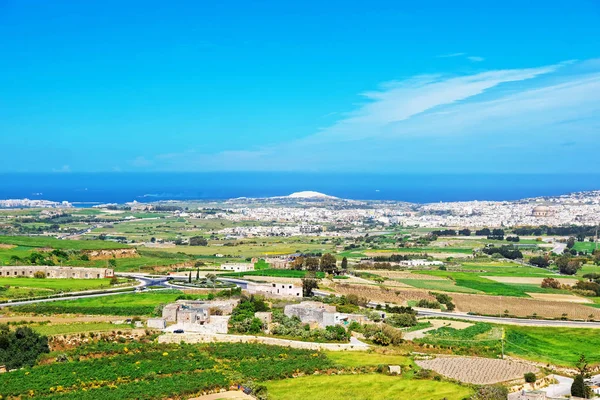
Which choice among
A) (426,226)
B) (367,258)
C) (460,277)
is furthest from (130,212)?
(460,277)

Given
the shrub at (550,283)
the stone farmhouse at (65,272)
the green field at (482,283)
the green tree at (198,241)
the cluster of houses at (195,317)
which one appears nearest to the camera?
the cluster of houses at (195,317)

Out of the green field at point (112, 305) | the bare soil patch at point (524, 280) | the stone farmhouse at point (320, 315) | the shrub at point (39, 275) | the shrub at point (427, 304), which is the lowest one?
the shrub at point (427, 304)

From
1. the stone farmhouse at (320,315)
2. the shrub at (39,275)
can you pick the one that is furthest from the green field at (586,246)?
the shrub at (39,275)

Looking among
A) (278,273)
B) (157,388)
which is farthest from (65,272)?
(157,388)

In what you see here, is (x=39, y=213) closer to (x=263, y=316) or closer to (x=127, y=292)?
(x=127, y=292)

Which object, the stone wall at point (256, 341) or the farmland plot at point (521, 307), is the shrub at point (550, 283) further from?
the stone wall at point (256, 341)

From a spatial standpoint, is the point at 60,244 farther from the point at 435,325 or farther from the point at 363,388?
the point at 363,388

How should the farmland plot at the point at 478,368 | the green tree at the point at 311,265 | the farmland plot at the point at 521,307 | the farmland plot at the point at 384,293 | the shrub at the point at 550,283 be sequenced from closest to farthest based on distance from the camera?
the farmland plot at the point at 478,368
the farmland plot at the point at 521,307
the farmland plot at the point at 384,293
the shrub at the point at 550,283
the green tree at the point at 311,265
